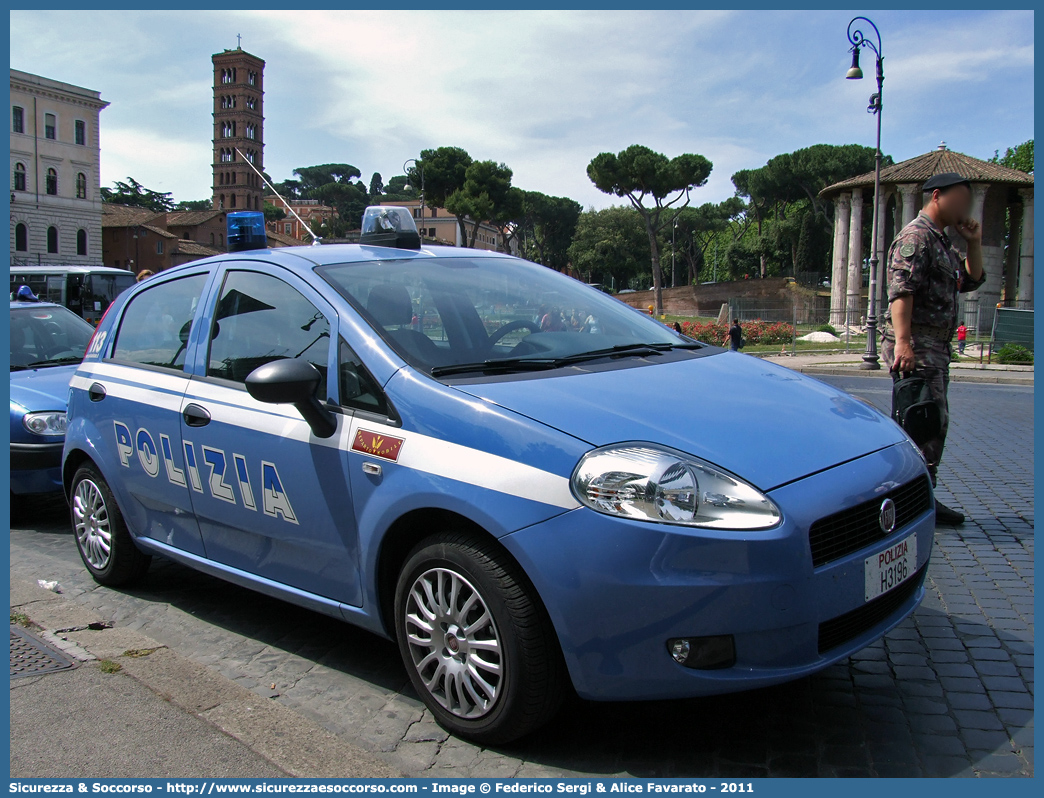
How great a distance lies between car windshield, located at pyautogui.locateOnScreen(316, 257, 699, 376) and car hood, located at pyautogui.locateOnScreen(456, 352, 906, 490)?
27cm

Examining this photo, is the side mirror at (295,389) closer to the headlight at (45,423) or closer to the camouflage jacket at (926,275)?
the camouflage jacket at (926,275)

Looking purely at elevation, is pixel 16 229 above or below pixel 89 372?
above

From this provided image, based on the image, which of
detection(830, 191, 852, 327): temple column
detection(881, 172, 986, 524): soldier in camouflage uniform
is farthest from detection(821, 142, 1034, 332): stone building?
detection(881, 172, 986, 524): soldier in camouflage uniform

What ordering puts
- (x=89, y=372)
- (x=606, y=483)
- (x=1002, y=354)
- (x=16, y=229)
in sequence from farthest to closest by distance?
(x=16, y=229) < (x=1002, y=354) < (x=89, y=372) < (x=606, y=483)

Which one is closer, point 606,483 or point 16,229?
point 606,483

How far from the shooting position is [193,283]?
13.8 feet

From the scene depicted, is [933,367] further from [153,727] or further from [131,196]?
[131,196]

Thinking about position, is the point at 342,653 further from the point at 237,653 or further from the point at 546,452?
the point at 546,452

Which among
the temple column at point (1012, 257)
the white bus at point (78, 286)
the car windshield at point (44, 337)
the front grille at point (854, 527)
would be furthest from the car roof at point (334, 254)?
the temple column at point (1012, 257)

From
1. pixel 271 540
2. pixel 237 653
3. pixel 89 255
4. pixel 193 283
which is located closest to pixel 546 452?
pixel 271 540

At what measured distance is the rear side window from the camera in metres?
4.12

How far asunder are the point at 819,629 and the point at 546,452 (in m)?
0.92

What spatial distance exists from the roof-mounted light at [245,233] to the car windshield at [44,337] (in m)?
3.77

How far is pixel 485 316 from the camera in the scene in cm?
360
